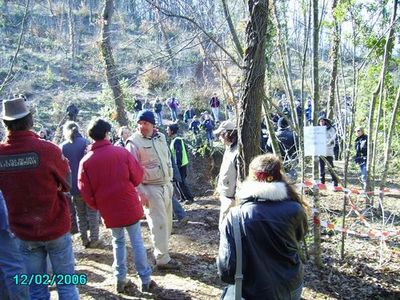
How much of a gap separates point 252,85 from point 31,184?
2.42 metres

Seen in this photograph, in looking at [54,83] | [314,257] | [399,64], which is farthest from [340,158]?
[54,83]

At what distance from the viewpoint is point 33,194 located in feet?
9.95

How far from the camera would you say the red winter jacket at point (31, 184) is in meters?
2.98

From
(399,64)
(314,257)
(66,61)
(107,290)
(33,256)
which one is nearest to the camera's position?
(33,256)

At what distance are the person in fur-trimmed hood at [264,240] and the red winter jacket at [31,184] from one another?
143cm

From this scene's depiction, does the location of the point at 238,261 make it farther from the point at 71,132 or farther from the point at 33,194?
the point at 71,132

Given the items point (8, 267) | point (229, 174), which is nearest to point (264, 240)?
point (8, 267)

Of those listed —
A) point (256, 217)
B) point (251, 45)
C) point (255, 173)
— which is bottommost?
point (256, 217)

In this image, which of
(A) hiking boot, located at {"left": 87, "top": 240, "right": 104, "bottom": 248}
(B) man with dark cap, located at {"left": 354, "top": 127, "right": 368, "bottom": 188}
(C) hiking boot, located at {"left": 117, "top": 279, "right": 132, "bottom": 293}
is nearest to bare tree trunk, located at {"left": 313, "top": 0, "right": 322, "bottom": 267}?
(C) hiking boot, located at {"left": 117, "top": 279, "right": 132, "bottom": 293}

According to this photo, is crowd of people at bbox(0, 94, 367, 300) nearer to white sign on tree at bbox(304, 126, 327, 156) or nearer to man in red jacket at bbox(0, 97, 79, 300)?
man in red jacket at bbox(0, 97, 79, 300)

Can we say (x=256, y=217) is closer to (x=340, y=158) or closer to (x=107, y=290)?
(x=107, y=290)

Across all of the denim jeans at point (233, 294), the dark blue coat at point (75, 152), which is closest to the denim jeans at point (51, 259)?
the denim jeans at point (233, 294)

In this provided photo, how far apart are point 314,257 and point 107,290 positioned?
2926mm

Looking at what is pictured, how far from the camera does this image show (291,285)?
256cm
